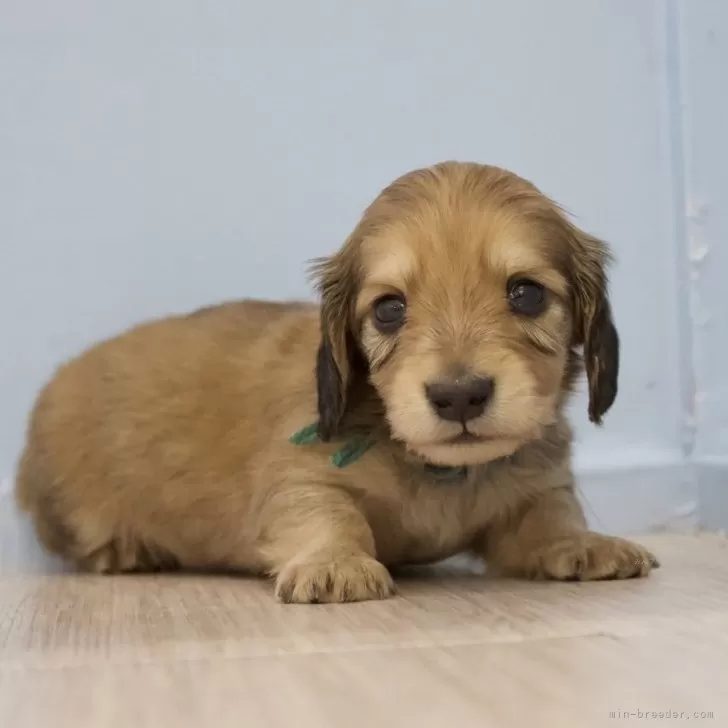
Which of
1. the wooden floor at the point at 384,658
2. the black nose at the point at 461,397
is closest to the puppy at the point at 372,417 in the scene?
the black nose at the point at 461,397

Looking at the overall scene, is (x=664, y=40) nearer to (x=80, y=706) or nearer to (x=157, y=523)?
(x=157, y=523)

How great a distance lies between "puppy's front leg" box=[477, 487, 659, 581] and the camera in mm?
1921

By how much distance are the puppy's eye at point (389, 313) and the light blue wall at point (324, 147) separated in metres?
1.05

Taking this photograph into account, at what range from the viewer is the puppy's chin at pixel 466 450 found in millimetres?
1737

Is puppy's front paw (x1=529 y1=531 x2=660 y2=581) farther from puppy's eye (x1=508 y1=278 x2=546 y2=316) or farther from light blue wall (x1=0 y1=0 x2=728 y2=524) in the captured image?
light blue wall (x1=0 y1=0 x2=728 y2=524)

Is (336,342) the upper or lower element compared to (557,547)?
upper

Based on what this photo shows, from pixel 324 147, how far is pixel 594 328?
122cm

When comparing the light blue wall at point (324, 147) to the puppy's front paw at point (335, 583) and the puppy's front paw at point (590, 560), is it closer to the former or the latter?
the puppy's front paw at point (590, 560)

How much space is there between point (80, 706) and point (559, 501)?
4.18 ft

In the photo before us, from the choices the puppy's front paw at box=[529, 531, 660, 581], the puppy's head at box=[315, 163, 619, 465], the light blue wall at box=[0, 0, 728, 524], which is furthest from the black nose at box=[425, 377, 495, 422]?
the light blue wall at box=[0, 0, 728, 524]

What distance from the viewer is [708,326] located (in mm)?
3002

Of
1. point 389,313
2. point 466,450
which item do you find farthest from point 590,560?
point 389,313

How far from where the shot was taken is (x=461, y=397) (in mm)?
1638

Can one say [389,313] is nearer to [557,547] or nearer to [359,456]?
[359,456]
